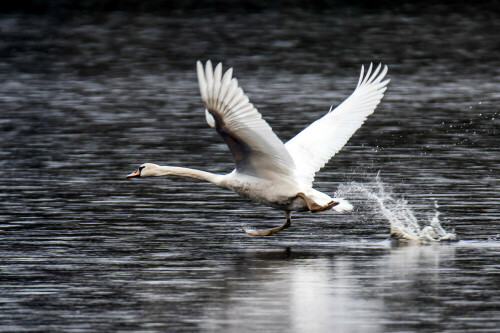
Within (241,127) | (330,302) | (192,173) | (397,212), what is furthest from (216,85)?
(397,212)

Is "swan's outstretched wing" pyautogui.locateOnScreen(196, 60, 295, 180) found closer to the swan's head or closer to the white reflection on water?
the swan's head

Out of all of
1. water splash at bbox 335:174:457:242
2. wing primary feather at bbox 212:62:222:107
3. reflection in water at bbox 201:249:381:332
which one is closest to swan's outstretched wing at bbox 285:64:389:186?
water splash at bbox 335:174:457:242

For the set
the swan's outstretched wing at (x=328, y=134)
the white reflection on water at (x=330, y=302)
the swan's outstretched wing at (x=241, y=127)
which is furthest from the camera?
the swan's outstretched wing at (x=328, y=134)

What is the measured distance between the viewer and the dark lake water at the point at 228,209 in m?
8.53

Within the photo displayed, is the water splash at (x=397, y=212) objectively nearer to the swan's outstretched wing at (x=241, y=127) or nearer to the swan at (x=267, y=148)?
the swan at (x=267, y=148)

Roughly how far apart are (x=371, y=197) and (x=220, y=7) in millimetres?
34203

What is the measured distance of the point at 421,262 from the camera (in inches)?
399

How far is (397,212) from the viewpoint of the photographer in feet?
40.6

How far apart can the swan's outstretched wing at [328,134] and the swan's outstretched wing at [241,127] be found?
45cm

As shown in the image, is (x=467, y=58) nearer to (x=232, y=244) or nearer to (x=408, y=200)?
(x=408, y=200)

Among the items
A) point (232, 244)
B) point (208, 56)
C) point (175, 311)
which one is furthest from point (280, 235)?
point (208, 56)

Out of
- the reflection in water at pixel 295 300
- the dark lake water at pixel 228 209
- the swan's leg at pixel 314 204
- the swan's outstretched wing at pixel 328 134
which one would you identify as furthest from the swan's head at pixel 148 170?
the reflection in water at pixel 295 300

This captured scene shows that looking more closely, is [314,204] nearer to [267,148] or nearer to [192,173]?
[267,148]

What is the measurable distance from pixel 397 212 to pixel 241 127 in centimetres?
281
